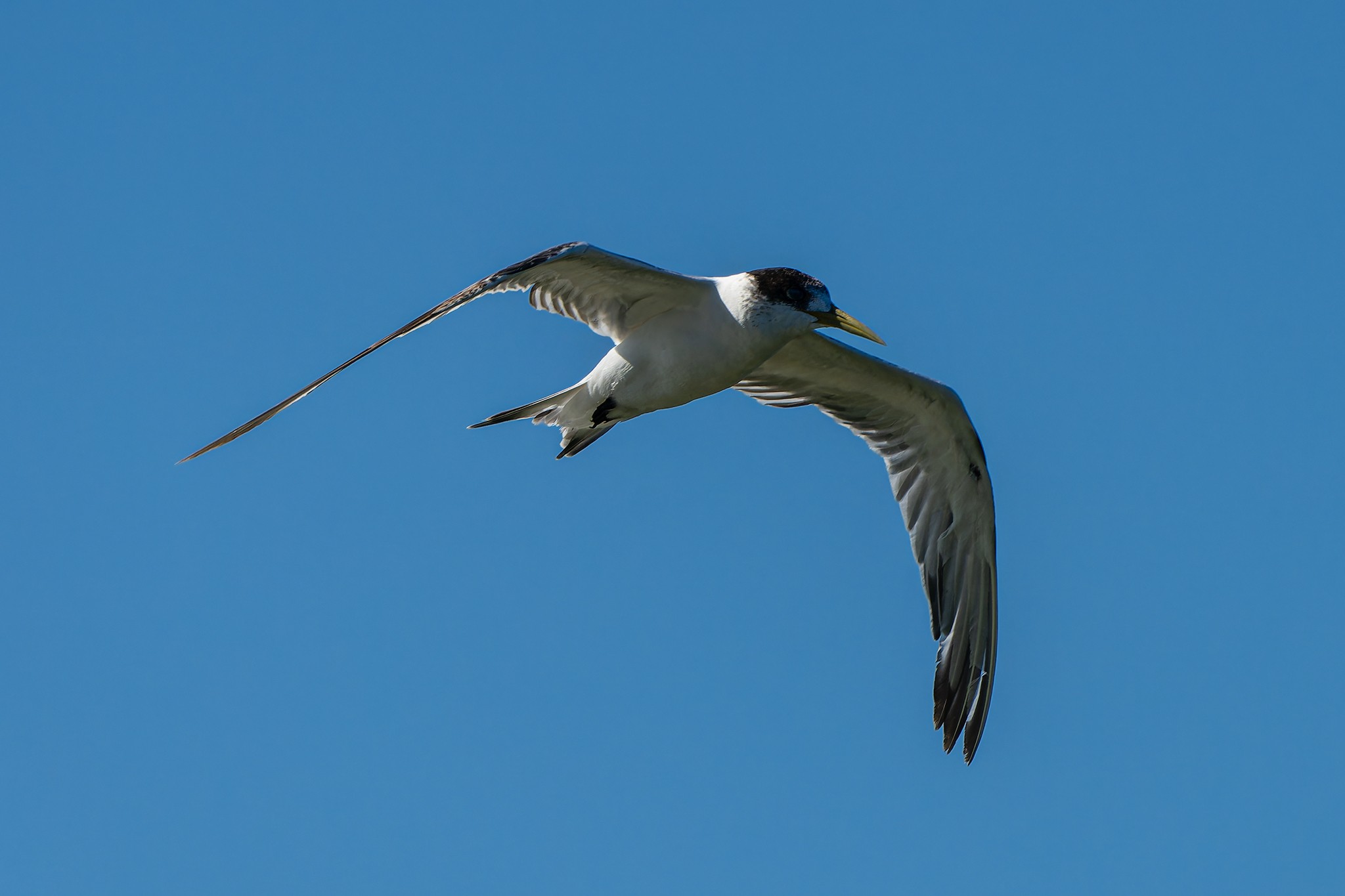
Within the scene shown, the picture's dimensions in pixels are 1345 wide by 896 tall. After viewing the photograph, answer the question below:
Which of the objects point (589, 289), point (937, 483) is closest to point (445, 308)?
point (589, 289)

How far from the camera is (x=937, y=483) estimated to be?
13852mm

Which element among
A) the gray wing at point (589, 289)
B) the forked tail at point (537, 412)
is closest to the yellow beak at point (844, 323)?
the gray wing at point (589, 289)

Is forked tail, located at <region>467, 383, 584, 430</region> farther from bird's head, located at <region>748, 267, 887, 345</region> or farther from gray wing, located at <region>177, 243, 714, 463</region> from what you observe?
bird's head, located at <region>748, 267, 887, 345</region>

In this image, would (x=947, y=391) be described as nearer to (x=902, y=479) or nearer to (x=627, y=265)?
(x=902, y=479)

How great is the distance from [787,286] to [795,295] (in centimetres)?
9

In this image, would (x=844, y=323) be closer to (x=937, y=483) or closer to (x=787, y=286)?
(x=787, y=286)

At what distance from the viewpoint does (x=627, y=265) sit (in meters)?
10.8

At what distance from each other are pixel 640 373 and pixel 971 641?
14.9 ft

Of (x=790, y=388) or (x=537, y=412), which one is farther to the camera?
(x=790, y=388)

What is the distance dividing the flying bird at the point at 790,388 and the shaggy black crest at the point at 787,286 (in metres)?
0.01

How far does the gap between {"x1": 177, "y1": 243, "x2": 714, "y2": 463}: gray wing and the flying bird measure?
13 millimetres

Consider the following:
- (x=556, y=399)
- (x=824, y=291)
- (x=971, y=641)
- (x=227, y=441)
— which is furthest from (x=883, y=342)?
(x=227, y=441)

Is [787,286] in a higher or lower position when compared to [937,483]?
higher

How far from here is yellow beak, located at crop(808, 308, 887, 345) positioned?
36.2ft
